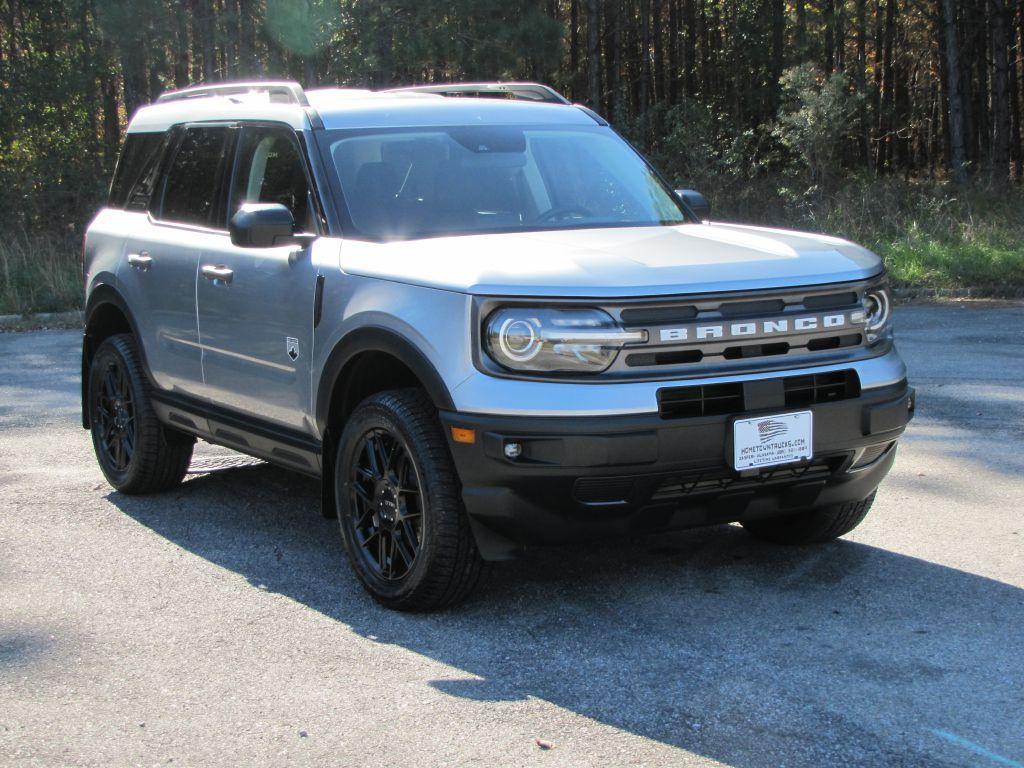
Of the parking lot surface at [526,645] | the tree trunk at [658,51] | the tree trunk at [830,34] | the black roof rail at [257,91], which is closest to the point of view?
the parking lot surface at [526,645]

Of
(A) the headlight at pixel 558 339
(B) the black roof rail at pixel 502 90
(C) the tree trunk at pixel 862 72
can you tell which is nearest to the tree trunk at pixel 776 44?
(C) the tree trunk at pixel 862 72

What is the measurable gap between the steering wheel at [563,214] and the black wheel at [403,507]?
1114 mm

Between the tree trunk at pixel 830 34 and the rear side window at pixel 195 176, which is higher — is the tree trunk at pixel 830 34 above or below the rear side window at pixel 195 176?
above

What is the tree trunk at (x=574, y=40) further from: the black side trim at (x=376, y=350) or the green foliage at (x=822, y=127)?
the black side trim at (x=376, y=350)

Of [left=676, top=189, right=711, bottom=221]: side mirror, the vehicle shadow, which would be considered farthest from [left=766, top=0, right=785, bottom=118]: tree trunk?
the vehicle shadow

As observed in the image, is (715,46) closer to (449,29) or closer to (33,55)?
(449,29)

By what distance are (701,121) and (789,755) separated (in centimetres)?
3008

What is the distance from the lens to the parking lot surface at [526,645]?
11.6 feet

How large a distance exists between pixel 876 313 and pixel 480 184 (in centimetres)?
173

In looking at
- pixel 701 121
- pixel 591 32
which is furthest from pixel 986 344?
pixel 591 32

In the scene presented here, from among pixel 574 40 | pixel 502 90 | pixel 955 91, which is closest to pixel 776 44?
pixel 574 40

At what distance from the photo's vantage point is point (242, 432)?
5.65 meters

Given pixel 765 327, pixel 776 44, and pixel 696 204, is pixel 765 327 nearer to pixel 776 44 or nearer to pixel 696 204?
pixel 696 204

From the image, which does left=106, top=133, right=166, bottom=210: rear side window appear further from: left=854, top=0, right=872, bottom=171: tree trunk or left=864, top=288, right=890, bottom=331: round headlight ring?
left=854, top=0, right=872, bottom=171: tree trunk
